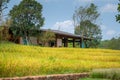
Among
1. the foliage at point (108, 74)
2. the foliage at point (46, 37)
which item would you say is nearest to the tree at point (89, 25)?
the foliage at point (46, 37)

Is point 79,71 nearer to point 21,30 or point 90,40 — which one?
point 21,30

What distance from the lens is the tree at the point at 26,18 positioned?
146 feet

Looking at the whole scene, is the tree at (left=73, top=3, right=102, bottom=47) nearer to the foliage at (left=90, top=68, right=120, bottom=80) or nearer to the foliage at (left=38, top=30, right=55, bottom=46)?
the foliage at (left=38, top=30, right=55, bottom=46)

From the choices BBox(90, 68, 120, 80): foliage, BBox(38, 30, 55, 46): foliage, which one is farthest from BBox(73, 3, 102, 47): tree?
BBox(90, 68, 120, 80): foliage

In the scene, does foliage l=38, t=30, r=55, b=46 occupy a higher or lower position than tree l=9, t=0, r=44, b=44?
lower

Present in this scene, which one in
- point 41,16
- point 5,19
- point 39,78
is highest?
point 41,16

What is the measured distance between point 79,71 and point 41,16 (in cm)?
3037

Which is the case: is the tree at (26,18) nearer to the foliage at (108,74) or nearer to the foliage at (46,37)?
the foliage at (46,37)

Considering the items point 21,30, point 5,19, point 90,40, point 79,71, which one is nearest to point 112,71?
point 79,71

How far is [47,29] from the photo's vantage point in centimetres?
4703

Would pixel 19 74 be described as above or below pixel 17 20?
below

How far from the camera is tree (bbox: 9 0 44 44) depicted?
44.5m

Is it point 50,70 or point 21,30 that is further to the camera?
point 21,30

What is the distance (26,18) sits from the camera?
45.4 meters
